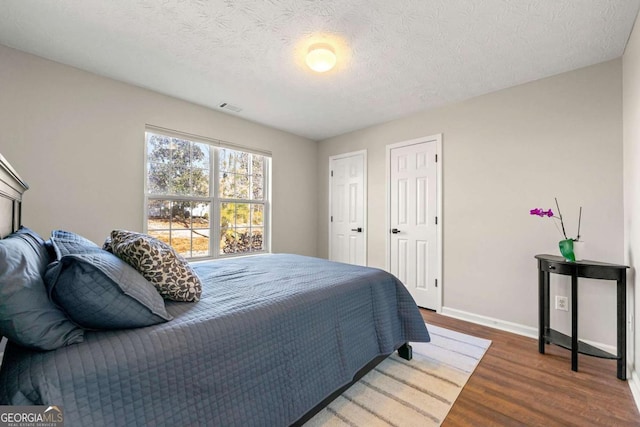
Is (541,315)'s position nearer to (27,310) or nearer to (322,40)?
(322,40)

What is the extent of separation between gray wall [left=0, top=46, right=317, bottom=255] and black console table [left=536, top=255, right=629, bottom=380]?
3.67 m

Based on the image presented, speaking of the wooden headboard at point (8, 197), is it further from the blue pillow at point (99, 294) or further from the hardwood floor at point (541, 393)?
the hardwood floor at point (541, 393)

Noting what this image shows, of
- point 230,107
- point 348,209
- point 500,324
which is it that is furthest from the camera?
point 348,209

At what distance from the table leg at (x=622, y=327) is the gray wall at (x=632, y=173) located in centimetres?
4

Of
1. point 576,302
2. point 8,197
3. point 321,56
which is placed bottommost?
point 576,302

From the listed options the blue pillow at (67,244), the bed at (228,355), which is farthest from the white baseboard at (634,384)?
the blue pillow at (67,244)

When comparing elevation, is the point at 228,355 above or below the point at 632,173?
below

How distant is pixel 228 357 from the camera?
1.12 metres

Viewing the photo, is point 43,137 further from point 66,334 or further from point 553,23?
point 553,23

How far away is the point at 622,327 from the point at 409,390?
153 cm

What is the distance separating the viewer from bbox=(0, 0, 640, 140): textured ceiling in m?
1.70

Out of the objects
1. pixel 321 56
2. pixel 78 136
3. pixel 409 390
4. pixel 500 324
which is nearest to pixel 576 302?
pixel 500 324

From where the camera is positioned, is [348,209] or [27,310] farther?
[348,209]

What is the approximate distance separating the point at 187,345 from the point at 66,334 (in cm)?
37
